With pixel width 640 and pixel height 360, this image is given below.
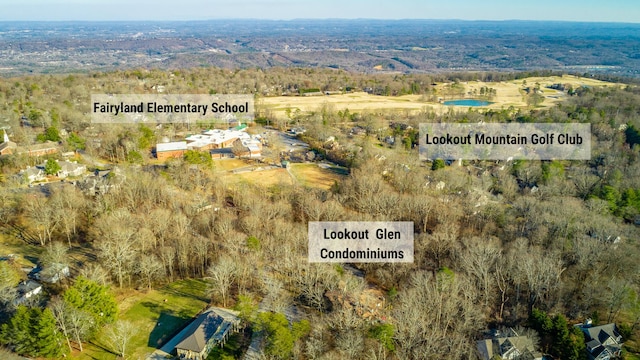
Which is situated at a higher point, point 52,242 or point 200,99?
point 200,99

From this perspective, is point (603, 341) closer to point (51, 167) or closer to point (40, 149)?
point (51, 167)

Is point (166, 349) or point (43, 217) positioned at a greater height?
point (43, 217)

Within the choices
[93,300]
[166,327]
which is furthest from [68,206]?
[166,327]

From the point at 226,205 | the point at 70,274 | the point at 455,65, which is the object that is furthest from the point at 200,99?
the point at 455,65

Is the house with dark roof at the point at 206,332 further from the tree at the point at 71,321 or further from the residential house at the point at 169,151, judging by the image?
the residential house at the point at 169,151

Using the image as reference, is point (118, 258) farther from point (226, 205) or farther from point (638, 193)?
point (638, 193)

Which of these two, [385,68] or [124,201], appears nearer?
[124,201]

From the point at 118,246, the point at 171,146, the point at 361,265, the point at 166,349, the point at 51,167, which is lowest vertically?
the point at 166,349
